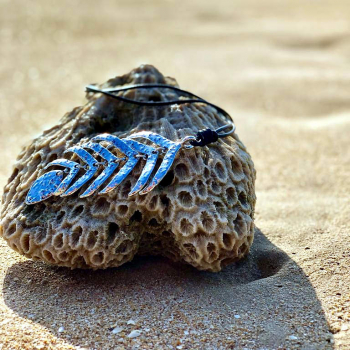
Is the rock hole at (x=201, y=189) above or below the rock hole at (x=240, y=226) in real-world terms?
above

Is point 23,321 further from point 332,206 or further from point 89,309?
point 332,206

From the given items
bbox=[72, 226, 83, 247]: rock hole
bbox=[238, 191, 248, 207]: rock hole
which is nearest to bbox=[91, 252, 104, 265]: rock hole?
bbox=[72, 226, 83, 247]: rock hole

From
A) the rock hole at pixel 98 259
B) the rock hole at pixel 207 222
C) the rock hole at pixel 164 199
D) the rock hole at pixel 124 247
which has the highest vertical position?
the rock hole at pixel 164 199

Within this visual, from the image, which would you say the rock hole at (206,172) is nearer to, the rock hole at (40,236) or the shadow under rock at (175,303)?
the shadow under rock at (175,303)

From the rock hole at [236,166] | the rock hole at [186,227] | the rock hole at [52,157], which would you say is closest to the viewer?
the rock hole at [186,227]

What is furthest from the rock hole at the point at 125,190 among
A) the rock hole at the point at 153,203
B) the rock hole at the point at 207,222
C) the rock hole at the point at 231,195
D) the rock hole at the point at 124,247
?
the rock hole at the point at 231,195

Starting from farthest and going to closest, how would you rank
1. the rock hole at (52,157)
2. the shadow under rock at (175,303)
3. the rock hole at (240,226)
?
the rock hole at (52,157) → the rock hole at (240,226) → the shadow under rock at (175,303)

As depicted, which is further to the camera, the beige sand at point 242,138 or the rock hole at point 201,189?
the rock hole at point 201,189

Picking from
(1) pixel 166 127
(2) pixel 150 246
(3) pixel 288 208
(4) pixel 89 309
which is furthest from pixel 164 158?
(3) pixel 288 208

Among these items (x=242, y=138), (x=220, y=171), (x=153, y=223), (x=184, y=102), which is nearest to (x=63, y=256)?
(x=153, y=223)
